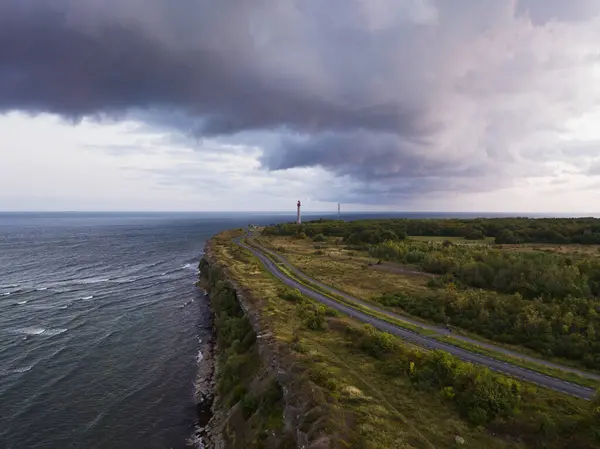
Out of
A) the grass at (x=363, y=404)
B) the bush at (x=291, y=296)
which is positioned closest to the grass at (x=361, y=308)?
the bush at (x=291, y=296)

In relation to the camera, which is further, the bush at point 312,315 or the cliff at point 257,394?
the bush at point 312,315

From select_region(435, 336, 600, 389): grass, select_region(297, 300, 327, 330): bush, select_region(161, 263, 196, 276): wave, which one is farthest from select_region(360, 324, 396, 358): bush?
select_region(161, 263, 196, 276): wave

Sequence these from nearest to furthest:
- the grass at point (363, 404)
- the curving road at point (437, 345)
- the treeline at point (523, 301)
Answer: the grass at point (363, 404)
the curving road at point (437, 345)
the treeline at point (523, 301)

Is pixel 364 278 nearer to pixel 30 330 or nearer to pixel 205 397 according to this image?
pixel 205 397

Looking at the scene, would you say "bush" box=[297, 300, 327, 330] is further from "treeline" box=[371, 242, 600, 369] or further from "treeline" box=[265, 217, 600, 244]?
"treeline" box=[265, 217, 600, 244]

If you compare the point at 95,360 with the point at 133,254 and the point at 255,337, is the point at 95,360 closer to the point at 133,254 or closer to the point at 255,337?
the point at 255,337

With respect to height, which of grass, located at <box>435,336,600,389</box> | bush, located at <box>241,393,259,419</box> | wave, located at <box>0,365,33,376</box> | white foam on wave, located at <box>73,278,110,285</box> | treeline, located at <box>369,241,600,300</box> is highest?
treeline, located at <box>369,241,600,300</box>

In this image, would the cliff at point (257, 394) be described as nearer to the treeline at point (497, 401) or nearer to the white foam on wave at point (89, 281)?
the treeline at point (497, 401)

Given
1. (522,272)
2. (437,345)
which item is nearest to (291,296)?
(437,345)

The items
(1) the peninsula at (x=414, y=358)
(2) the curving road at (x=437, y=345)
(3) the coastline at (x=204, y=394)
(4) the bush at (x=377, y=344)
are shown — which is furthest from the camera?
Answer: (4) the bush at (x=377, y=344)
